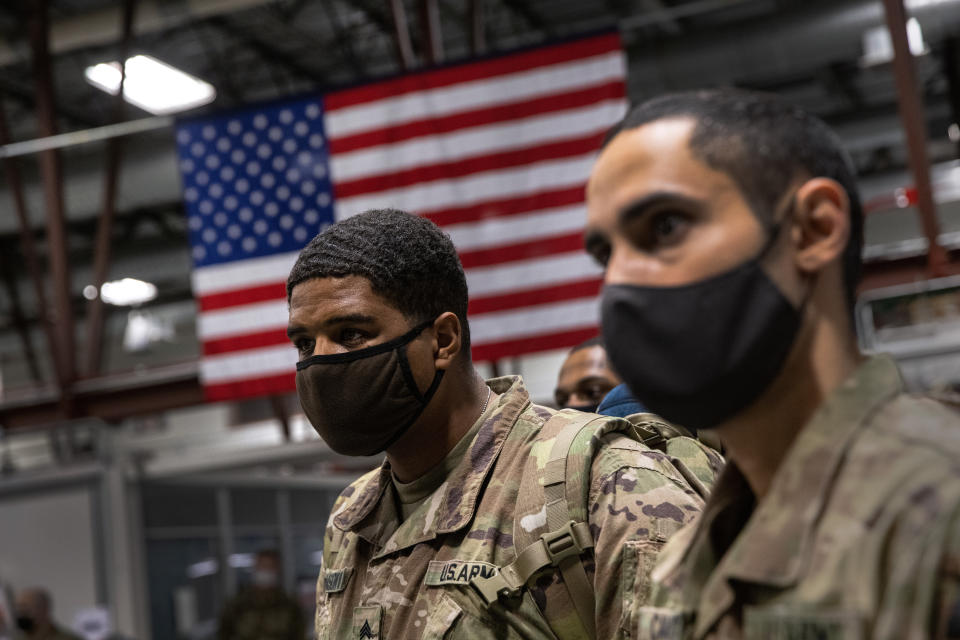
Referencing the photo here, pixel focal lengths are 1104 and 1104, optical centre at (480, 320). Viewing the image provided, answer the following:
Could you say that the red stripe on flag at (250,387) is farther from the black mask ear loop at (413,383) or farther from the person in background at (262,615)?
the black mask ear loop at (413,383)

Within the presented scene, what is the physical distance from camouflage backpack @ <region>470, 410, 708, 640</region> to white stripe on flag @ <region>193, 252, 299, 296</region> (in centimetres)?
449

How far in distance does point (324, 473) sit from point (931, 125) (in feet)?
27.9

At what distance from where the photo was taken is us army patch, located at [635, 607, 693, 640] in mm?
1128

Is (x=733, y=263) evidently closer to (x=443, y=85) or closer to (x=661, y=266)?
(x=661, y=266)

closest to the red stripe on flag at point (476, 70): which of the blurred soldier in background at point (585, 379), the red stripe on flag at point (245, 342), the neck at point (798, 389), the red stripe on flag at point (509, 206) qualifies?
the red stripe on flag at point (509, 206)

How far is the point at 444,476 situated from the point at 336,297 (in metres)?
0.38

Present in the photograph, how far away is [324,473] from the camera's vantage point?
1226 centimetres

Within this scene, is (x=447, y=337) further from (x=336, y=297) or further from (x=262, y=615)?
(x=262, y=615)

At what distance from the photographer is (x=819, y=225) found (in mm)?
1072

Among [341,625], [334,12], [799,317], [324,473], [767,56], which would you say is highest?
[334,12]

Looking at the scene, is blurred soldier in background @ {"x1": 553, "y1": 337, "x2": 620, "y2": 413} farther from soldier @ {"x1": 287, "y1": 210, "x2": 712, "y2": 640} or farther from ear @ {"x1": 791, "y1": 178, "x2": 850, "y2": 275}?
ear @ {"x1": 791, "y1": 178, "x2": 850, "y2": 275}

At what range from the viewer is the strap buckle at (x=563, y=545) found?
1.73 m

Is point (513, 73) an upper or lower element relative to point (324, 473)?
upper

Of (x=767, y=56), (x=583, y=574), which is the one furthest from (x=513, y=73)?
(x=767, y=56)
